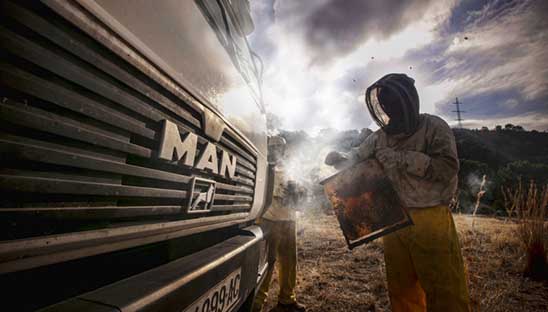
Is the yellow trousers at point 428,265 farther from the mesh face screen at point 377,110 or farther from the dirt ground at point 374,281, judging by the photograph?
the dirt ground at point 374,281

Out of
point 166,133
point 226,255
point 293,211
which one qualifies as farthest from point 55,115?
point 293,211

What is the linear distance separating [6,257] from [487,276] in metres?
5.98

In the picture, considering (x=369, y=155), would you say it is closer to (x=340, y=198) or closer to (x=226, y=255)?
(x=340, y=198)

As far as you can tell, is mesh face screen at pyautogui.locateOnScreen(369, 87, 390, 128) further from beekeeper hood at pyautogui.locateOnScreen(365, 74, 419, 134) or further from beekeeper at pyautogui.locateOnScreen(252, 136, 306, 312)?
beekeeper at pyautogui.locateOnScreen(252, 136, 306, 312)

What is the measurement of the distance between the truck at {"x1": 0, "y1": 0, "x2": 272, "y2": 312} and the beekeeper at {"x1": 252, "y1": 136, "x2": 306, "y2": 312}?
7.72 feet

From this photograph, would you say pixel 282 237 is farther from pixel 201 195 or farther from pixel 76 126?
pixel 76 126

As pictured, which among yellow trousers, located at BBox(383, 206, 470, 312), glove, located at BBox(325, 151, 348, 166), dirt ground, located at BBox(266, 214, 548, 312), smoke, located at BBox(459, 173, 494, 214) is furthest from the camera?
smoke, located at BBox(459, 173, 494, 214)

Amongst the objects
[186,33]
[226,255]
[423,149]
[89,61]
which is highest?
[186,33]

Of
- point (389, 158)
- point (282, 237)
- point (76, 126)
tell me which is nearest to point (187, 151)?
point (76, 126)

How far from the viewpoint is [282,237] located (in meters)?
3.96

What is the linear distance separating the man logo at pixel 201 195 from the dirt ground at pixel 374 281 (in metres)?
3.15

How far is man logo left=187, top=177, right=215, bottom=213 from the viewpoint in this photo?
3.20ft

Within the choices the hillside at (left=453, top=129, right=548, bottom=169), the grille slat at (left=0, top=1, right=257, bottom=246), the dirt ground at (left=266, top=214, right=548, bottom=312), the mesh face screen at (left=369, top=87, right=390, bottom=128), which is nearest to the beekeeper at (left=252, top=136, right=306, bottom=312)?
the dirt ground at (left=266, top=214, right=548, bottom=312)

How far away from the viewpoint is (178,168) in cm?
92
